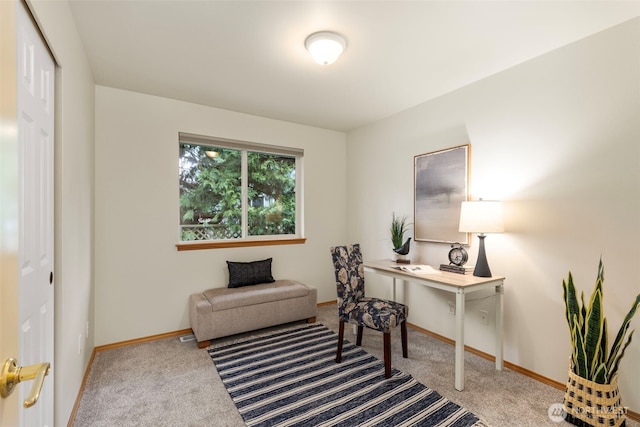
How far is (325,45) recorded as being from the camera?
82.2 inches

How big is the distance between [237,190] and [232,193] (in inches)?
3.0

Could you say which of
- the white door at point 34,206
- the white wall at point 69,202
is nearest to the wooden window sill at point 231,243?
the white wall at point 69,202

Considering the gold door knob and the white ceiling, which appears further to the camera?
the white ceiling

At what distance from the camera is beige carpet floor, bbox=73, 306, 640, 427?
1920mm

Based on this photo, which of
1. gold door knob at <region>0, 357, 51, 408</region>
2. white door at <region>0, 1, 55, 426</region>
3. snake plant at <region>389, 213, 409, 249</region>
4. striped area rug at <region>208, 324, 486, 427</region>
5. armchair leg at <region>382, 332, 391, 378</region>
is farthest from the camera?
snake plant at <region>389, 213, 409, 249</region>

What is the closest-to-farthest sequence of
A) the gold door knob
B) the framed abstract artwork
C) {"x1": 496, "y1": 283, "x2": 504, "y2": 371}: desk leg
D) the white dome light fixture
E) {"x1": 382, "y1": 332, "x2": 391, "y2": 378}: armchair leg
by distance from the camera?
the gold door knob, the white dome light fixture, {"x1": 382, "y1": 332, "x2": 391, "y2": 378}: armchair leg, {"x1": 496, "y1": 283, "x2": 504, "y2": 371}: desk leg, the framed abstract artwork

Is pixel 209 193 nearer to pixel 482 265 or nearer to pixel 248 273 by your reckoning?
pixel 248 273

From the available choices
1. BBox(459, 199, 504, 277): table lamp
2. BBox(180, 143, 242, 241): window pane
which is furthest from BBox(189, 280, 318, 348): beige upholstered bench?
BBox(459, 199, 504, 277): table lamp

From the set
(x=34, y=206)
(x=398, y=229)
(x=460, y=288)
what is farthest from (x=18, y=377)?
(x=398, y=229)

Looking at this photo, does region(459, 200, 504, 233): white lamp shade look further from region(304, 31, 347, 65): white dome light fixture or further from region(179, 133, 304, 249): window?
region(179, 133, 304, 249): window

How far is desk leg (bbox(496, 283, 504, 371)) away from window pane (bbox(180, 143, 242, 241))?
9.22 ft

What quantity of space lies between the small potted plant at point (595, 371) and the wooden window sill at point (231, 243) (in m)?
2.92

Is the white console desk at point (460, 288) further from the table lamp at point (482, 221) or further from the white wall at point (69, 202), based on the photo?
the white wall at point (69, 202)

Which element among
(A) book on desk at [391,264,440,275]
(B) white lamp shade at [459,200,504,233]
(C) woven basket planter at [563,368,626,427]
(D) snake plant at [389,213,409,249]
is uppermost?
(B) white lamp shade at [459,200,504,233]
